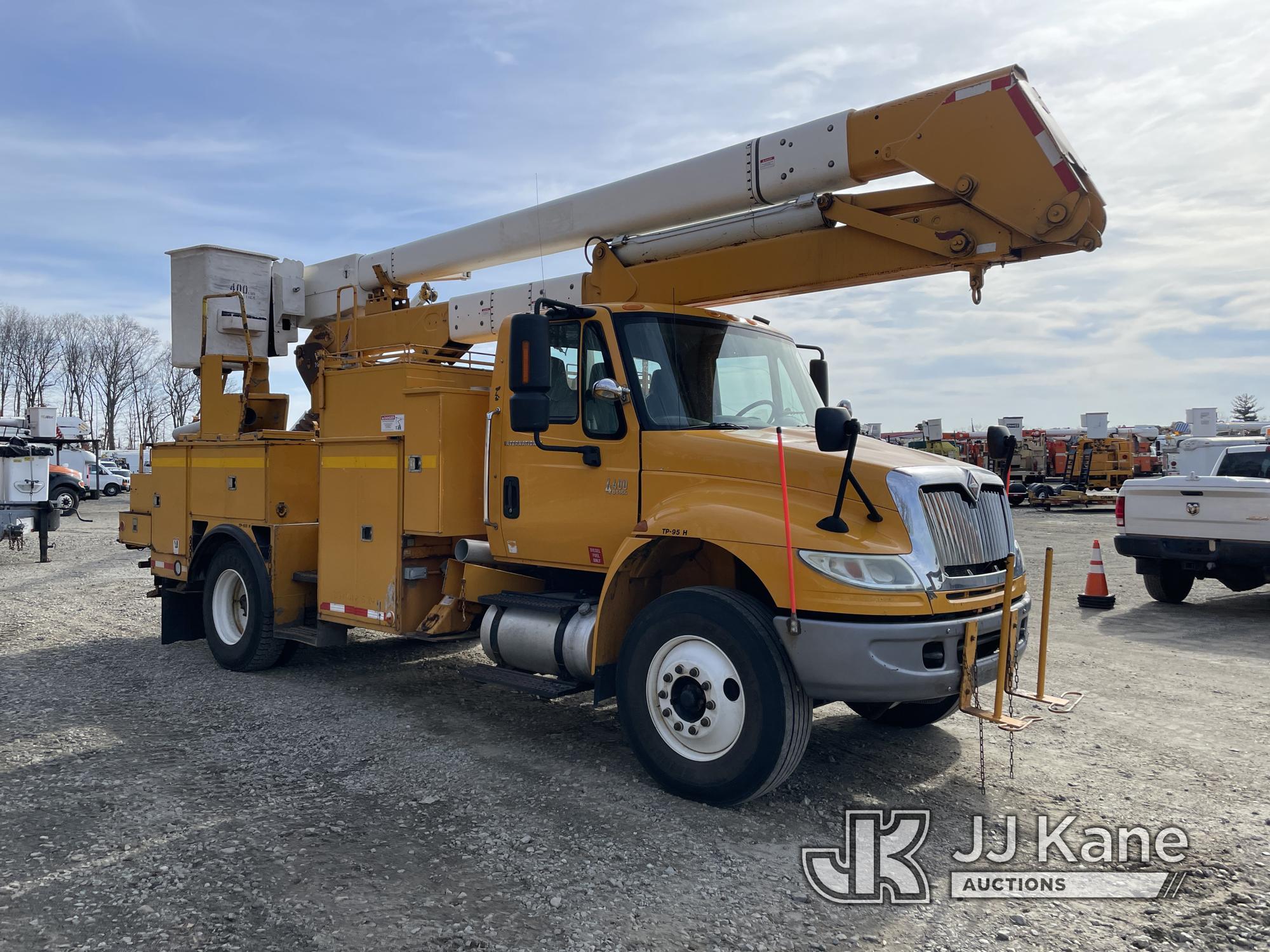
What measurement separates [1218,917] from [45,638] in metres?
10.1

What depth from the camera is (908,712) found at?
621cm

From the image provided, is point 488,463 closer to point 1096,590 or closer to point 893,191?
point 893,191

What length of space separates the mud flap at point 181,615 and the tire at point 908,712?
638 cm

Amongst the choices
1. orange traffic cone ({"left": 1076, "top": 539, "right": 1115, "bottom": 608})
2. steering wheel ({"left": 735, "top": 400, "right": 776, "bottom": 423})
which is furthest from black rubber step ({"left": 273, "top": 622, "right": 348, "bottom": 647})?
orange traffic cone ({"left": 1076, "top": 539, "right": 1115, "bottom": 608})

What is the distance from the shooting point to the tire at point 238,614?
311 inches

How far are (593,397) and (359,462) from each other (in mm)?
2352

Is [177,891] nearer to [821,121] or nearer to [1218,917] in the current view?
[1218,917]

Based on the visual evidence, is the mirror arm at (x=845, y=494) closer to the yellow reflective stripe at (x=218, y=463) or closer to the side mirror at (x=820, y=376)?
the side mirror at (x=820, y=376)

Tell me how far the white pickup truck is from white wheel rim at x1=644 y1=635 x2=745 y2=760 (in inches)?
333

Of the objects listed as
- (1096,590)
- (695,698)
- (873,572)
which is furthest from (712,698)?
(1096,590)

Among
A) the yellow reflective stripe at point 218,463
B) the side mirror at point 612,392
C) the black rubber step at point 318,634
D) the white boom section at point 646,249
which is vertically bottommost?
the black rubber step at point 318,634

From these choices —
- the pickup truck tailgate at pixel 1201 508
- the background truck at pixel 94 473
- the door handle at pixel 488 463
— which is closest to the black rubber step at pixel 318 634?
the door handle at pixel 488 463

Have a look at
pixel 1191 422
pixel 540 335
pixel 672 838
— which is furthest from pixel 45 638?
pixel 1191 422

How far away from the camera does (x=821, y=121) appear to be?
602 centimetres
